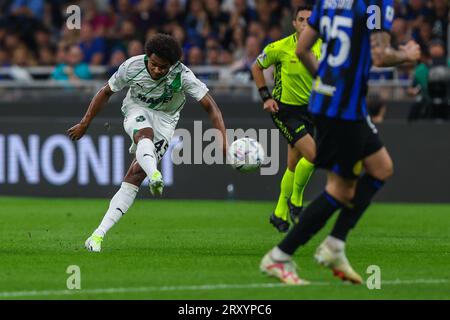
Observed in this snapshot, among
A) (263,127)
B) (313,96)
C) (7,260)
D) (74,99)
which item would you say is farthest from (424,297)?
(74,99)

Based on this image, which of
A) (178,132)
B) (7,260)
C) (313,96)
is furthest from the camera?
(178,132)

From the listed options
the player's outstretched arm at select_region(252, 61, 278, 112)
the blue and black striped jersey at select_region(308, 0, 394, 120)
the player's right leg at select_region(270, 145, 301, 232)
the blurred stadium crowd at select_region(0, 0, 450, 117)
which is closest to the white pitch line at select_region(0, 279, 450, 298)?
the blue and black striped jersey at select_region(308, 0, 394, 120)

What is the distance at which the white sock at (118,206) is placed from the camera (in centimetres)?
1083

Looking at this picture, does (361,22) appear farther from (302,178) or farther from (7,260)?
(302,178)

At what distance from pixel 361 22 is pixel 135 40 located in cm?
1339

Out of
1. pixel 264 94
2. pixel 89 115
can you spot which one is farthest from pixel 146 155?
pixel 264 94

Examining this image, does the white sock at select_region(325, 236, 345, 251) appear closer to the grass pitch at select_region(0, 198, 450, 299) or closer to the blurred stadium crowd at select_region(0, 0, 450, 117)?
the grass pitch at select_region(0, 198, 450, 299)

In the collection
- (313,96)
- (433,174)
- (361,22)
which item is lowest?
(433,174)

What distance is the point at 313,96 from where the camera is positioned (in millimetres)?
8242

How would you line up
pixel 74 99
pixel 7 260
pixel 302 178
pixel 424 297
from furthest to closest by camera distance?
pixel 74 99, pixel 302 178, pixel 7 260, pixel 424 297

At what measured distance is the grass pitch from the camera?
800 centimetres

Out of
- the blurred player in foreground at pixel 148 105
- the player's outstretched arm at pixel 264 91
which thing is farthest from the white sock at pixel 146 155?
the player's outstretched arm at pixel 264 91

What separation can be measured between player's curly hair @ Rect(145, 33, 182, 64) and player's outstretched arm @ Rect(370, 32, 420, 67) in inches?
96.7
